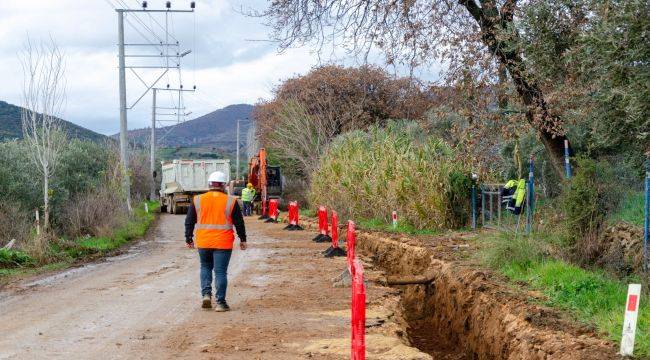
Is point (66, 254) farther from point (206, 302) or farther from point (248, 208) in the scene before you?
point (248, 208)

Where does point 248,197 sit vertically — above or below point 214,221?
below

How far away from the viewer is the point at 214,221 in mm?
10359

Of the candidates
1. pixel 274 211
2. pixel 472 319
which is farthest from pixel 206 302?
pixel 274 211

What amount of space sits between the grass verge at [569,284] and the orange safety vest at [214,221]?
4328 mm

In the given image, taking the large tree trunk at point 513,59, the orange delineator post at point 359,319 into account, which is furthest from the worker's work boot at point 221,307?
the large tree trunk at point 513,59

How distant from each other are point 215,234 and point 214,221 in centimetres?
18

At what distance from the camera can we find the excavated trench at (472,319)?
7.87 metres

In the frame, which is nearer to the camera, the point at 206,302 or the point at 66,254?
the point at 206,302

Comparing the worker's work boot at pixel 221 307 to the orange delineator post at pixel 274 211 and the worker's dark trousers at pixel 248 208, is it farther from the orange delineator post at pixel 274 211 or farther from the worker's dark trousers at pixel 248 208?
the worker's dark trousers at pixel 248 208

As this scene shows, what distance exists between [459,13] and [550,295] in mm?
6346

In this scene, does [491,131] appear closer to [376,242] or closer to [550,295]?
[550,295]

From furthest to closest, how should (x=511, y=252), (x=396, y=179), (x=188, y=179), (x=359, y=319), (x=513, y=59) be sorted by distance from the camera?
1. (x=188, y=179)
2. (x=396, y=179)
3. (x=513, y=59)
4. (x=511, y=252)
5. (x=359, y=319)

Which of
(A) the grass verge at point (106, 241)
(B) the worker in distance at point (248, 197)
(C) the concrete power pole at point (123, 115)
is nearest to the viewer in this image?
(A) the grass verge at point (106, 241)

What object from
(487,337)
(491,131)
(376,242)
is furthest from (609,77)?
(376,242)
